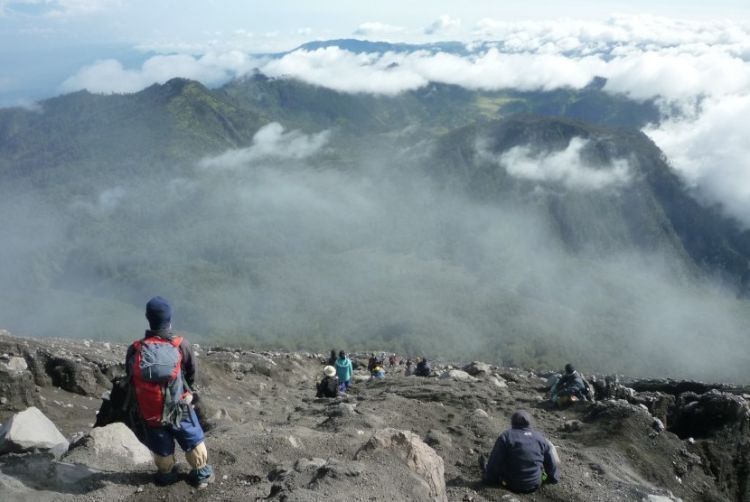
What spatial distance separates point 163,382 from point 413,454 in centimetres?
558

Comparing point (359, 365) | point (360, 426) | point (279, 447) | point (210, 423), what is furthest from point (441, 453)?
point (359, 365)

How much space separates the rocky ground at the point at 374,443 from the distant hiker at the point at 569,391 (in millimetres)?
726

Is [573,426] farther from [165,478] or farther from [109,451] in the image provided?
[109,451]

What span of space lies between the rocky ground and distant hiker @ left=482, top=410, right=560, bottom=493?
307 mm

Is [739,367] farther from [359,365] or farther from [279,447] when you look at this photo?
[279,447]

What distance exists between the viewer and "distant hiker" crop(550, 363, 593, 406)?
961 inches

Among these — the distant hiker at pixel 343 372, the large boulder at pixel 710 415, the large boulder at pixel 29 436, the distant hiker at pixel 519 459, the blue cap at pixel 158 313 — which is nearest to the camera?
the blue cap at pixel 158 313

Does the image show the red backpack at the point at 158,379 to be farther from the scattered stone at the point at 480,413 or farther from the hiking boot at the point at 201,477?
the scattered stone at the point at 480,413

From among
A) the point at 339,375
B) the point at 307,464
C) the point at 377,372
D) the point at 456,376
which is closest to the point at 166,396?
the point at 307,464

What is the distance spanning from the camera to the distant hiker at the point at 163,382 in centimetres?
1014

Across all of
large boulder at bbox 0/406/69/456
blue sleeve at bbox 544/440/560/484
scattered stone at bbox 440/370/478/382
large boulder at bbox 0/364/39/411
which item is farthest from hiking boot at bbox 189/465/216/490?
scattered stone at bbox 440/370/478/382

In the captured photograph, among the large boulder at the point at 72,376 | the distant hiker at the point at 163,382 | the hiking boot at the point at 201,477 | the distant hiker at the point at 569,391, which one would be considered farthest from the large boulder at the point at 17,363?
the distant hiker at the point at 569,391

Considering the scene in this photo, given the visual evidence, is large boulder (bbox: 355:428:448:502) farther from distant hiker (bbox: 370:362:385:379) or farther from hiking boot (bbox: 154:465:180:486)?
distant hiker (bbox: 370:362:385:379)

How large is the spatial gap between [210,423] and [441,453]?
23.2 ft
